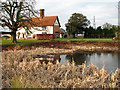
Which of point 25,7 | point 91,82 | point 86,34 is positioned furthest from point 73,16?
point 91,82

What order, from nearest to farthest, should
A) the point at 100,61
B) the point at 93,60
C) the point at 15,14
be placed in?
the point at 100,61 < the point at 93,60 < the point at 15,14

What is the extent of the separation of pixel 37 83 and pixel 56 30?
4382cm

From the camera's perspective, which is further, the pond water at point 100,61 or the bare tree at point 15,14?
the bare tree at point 15,14

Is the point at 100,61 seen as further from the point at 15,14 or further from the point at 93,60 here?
the point at 15,14

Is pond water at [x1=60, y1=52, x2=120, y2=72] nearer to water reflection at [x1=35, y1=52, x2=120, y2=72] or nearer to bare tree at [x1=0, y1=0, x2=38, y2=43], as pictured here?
water reflection at [x1=35, y1=52, x2=120, y2=72]

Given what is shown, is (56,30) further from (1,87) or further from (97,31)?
(1,87)

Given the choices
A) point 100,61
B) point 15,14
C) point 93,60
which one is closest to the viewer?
point 100,61

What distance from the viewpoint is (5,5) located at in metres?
23.4

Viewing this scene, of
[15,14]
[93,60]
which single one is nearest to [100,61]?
[93,60]

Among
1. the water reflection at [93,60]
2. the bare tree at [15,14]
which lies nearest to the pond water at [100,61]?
the water reflection at [93,60]

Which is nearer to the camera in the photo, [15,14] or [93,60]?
[93,60]

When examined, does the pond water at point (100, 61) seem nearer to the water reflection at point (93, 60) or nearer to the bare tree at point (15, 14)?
the water reflection at point (93, 60)

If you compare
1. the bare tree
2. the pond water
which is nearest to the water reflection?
the pond water

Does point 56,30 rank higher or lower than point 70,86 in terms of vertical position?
higher
